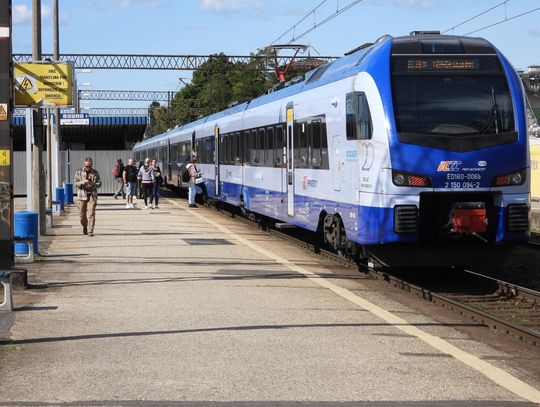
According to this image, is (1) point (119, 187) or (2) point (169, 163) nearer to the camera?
(1) point (119, 187)

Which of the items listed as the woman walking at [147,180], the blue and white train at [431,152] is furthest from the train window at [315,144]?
the woman walking at [147,180]

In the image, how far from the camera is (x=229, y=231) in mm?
20688

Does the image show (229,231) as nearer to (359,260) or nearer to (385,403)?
(359,260)

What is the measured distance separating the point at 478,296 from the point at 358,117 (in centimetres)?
293

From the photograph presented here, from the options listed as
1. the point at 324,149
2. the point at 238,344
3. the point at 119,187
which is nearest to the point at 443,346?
the point at 238,344

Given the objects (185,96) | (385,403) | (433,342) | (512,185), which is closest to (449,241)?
(512,185)

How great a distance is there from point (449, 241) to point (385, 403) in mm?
5832

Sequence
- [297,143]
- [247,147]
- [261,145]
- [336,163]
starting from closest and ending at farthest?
[336,163]
[297,143]
[261,145]
[247,147]

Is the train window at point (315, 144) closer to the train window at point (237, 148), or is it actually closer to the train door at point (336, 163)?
the train door at point (336, 163)

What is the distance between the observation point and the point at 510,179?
36.8 ft

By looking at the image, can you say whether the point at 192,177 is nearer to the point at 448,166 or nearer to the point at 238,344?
the point at 448,166

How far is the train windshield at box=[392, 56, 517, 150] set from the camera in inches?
436

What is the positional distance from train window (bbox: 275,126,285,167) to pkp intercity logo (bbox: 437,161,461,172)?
20.0 feet

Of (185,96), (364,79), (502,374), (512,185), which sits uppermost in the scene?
(185,96)
